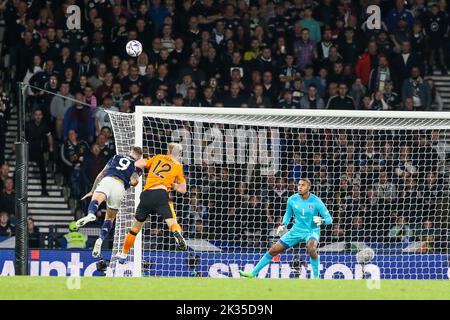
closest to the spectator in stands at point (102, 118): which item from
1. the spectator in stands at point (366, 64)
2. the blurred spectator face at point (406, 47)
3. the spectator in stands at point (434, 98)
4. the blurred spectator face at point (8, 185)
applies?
the blurred spectator face at point (8, 185)

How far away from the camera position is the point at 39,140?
2330 centimetres

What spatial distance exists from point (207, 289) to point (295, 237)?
4680 mm

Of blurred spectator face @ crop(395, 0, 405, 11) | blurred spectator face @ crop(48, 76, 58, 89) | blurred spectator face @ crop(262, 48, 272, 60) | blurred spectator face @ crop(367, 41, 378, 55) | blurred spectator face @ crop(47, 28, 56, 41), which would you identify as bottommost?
blurred spectator face @ crop(48, 76, 58, 89)

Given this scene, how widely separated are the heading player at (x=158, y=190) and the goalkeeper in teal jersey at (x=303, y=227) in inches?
62.9

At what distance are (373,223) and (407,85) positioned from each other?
4.30 m

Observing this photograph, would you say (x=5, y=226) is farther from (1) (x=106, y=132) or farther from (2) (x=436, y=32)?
(2) (x=436, y=32)

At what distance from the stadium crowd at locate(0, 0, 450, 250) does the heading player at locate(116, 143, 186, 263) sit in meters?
3.50

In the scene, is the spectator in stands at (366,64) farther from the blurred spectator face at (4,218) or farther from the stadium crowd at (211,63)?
the blurred spectator face at (4,218)

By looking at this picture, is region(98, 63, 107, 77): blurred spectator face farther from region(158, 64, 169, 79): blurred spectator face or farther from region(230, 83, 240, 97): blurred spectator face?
region(230, 83, 240, 97): blurred spectator face

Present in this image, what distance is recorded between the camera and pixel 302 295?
13891mm

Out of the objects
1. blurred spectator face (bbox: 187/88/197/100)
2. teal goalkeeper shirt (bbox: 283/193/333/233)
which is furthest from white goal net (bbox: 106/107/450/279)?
teal goalkeeper shirt (bbox: 283/193/333/233)

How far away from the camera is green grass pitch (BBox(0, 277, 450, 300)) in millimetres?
13695

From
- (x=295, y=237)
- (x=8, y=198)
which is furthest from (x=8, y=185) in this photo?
(x=295, y=237)

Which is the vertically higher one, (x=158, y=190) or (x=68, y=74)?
(x=68, y=74)
